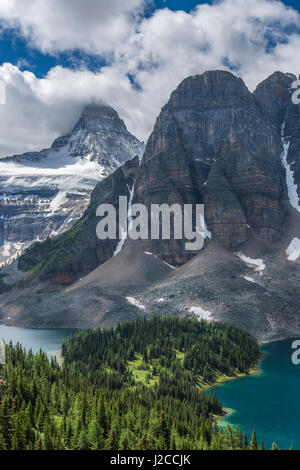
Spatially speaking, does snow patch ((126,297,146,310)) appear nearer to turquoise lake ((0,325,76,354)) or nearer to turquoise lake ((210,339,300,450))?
turquoise lake ((0,325,76,354))

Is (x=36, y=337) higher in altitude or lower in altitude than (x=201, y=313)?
lower

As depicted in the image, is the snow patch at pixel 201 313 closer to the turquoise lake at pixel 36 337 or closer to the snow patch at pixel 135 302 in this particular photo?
the snow patch at pixel 135 302

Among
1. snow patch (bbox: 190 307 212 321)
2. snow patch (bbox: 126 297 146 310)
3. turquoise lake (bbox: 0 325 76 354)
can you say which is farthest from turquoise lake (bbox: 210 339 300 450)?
snow patch (bbox: 126 297 146 310)

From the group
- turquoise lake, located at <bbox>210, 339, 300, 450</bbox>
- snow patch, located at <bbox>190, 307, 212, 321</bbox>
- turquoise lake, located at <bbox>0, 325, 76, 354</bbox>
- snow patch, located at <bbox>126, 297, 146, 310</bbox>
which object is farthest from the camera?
snow patch, located at <bbox>126, 297, 146, 310</bbox>

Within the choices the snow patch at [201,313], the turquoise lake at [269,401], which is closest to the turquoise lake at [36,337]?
the snow patch at [201,313]

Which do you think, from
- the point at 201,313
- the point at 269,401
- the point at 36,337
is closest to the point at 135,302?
the point at 201,313

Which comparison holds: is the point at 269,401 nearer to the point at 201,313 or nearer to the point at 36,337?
the point at 201,313
